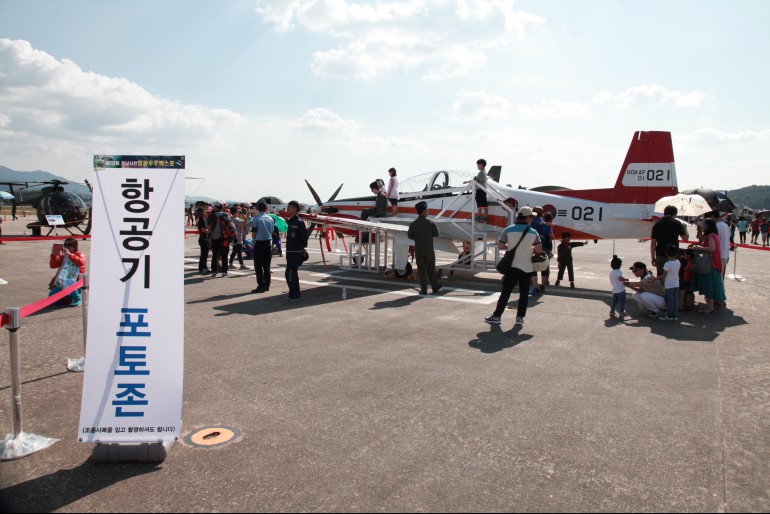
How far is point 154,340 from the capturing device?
321cm

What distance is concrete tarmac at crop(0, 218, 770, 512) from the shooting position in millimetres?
2869

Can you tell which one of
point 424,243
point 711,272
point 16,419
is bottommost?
point 16,419

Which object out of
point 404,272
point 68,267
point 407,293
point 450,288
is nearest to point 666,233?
point 450,288

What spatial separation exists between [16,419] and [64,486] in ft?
2.64

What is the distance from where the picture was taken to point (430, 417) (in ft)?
13.0

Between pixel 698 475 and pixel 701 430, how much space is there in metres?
0.81

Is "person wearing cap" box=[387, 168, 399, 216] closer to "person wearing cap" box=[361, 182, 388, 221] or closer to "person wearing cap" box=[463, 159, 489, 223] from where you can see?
"person wearing cap" box=[361, 182, 388, 221]

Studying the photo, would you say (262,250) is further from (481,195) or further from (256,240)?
(481,195)

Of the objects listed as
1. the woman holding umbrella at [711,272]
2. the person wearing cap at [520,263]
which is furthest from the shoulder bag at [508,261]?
the woman holding umbrella at [711,272]

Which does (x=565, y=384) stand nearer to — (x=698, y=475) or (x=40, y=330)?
(x=698, y=475)

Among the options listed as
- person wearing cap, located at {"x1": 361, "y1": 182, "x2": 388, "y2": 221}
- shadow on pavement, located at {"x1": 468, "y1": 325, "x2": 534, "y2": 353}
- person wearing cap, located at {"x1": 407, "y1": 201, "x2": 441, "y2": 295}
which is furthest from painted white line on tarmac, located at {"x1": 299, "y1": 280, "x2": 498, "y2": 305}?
person wearing cap, located at {"x1": 361, "y1": 182, "x2": 388, "y2": 221}

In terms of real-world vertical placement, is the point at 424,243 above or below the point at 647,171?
below

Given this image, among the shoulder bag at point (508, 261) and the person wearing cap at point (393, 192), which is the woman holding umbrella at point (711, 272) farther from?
the person wearing cap at point (393, 192)

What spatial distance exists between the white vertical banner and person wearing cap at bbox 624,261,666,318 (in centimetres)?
724
